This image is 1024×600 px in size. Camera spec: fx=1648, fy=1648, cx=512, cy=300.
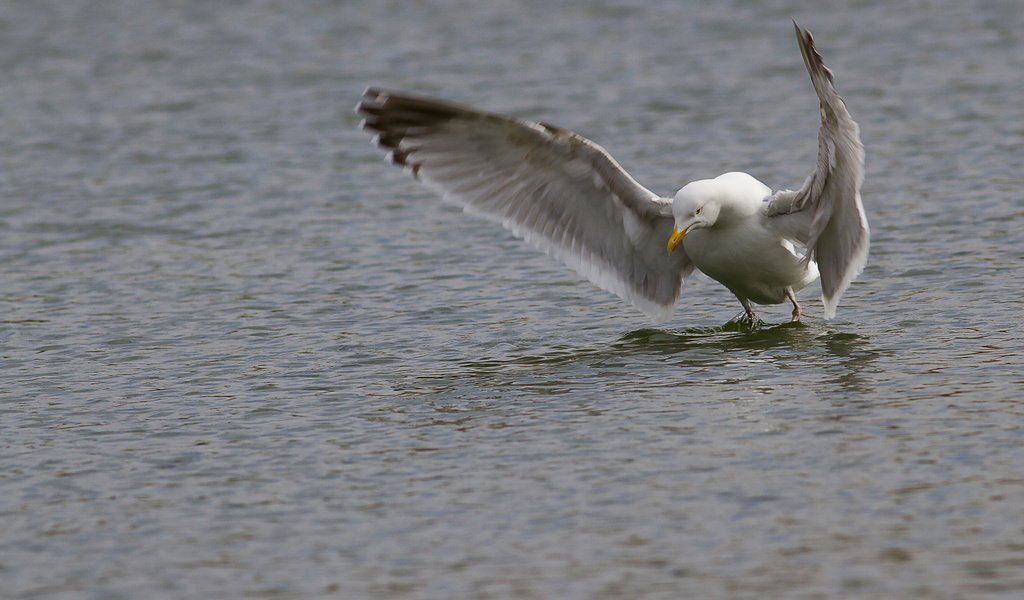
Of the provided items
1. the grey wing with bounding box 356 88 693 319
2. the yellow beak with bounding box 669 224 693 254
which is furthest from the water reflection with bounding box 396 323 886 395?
the yellow beak with bounding box 669 224 693 254

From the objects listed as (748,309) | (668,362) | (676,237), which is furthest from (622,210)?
(668,362)

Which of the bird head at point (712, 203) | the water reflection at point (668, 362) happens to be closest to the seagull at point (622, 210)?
the bird head at point (712, 203)

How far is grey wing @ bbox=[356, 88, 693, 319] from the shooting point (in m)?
8.95

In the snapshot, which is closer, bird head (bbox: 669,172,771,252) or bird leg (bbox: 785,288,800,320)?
bird head (bbox: 669,172,771,252)

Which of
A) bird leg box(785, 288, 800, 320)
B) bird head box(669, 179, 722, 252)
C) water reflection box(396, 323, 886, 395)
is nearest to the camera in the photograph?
water reflection box(396, 323, 886, 395)

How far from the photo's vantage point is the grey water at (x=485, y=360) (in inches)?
233

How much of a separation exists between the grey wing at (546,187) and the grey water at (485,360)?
375 mm

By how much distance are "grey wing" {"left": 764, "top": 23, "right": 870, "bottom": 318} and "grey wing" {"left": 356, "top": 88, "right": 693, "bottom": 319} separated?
816 millimetres

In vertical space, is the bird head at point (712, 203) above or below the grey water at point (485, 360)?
above

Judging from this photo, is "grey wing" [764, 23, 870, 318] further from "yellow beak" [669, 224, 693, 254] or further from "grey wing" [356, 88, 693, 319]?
"grey wing" [356, 88, 693, 319]

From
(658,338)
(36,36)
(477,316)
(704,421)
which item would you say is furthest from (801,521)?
(36,36)

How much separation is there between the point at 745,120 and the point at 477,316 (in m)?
5.82

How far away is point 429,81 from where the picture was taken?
17.5 m

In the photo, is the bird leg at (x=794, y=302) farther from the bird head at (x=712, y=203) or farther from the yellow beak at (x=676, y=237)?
the yellow beak at (x=676, y=237)
